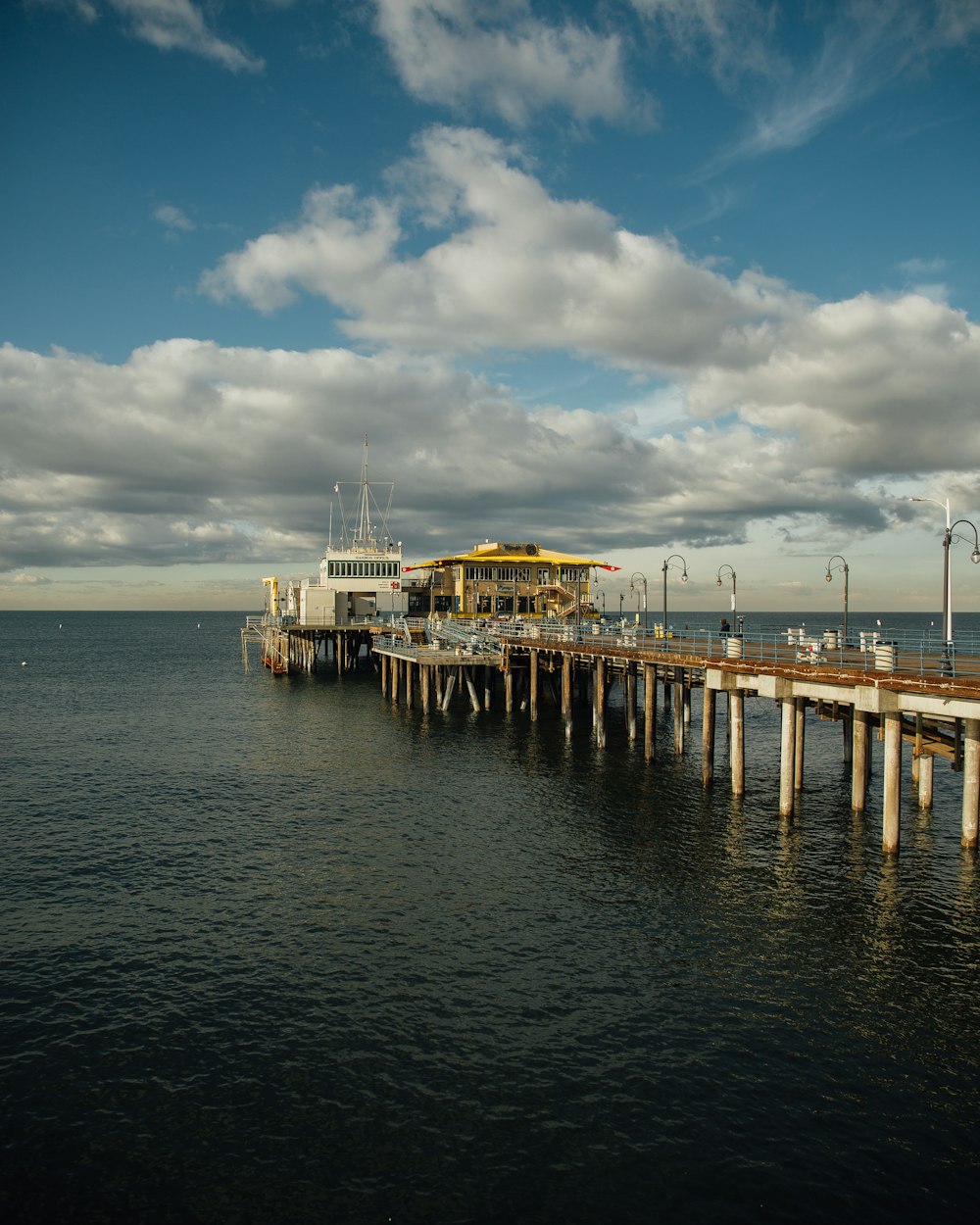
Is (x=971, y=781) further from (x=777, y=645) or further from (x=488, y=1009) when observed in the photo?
(x=488, y=1009)

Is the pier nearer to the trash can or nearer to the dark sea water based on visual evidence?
the trash can

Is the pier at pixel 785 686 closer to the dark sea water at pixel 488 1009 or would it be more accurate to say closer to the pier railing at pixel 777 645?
the pier railing at pixel 777 645

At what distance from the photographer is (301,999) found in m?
16.1

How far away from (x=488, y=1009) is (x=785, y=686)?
16.1 metres

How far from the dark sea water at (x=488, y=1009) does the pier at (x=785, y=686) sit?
197 cm

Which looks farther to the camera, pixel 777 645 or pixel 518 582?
pixel 518 582

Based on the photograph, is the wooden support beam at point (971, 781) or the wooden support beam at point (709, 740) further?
the wooden support beam at point (709, 740)

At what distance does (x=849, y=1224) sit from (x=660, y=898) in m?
10.5

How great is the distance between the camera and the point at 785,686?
89.5 feet

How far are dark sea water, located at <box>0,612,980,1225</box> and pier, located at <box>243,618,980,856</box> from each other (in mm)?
1975

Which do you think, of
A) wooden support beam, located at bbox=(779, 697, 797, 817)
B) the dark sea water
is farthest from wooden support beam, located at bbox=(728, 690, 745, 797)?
wooden support beam, located at bbox=(779, 697, 797, 817)

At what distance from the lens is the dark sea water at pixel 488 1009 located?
1132cm

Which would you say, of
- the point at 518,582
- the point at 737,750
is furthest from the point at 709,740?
the point at 518,582

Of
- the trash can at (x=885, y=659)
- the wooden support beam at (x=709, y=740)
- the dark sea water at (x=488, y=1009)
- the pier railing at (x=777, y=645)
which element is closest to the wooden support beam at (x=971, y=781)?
the dark sea water at (x=488, y=1009)
